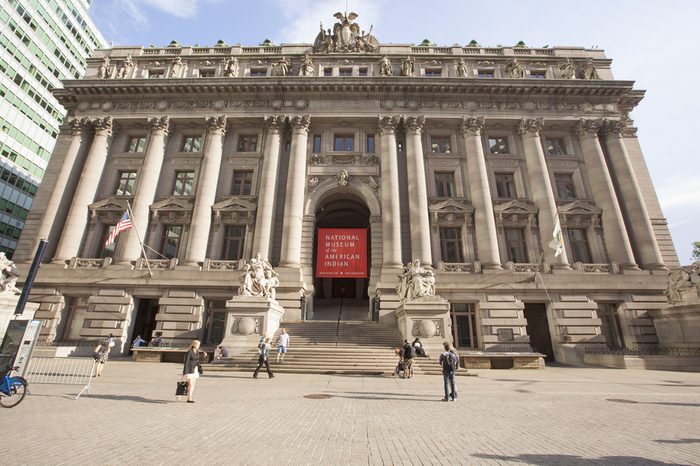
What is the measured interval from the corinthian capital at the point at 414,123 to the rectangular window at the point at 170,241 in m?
20.6

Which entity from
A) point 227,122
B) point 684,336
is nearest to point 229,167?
point 227,122

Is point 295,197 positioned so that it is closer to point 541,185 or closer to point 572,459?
point 541,185

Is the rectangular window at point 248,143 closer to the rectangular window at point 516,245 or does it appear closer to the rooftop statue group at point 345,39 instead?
the rooftop statue group at point 345,39

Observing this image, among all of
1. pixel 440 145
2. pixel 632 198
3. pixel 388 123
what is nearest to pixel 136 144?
pixel 388 123

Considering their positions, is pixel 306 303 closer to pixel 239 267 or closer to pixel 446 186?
pixel 239 267

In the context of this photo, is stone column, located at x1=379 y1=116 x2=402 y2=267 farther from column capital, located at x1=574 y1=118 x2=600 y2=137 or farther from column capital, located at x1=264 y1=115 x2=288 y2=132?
column capital, located at x1=574 y1=118 x2=600 y2=137

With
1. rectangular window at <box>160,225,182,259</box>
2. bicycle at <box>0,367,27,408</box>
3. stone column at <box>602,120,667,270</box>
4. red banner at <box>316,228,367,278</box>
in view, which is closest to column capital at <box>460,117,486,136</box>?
stone column at <box>602,120,667,270</box>

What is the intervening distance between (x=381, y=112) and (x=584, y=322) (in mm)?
21862

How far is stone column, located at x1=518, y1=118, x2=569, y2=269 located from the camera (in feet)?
77.5

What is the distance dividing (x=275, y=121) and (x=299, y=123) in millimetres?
2055

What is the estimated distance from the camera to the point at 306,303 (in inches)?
891

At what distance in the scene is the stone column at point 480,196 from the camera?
2353cm

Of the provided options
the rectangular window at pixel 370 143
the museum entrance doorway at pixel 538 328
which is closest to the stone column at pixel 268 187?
the rectangular window at pixel 370 143

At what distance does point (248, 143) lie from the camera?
95.1ft
